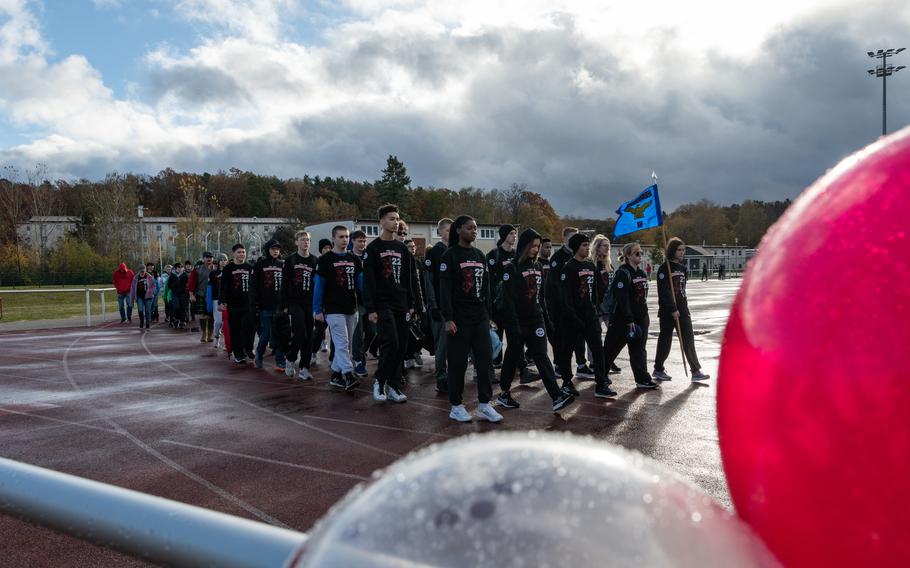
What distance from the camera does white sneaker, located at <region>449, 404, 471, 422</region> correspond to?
6609mm

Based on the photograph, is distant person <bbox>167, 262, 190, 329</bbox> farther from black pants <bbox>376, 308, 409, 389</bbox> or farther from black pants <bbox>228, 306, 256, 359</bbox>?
black pants <bbox>376, 308, 409, 389</bbox>

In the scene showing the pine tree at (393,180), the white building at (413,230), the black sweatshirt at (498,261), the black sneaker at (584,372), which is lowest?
the black sneaker at (584,372)

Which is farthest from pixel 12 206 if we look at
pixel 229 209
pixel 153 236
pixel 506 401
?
pixel 506 401

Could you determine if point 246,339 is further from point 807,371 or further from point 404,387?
point 807,371

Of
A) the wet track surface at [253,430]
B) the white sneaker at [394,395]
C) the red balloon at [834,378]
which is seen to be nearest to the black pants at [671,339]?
the wet track surface at [253,430]

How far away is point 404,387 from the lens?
8.87m

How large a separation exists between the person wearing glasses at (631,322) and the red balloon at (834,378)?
7.75 metres

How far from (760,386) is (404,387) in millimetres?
8081

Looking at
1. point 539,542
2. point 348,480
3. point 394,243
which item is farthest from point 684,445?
point 539,542

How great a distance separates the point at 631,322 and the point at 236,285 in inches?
272

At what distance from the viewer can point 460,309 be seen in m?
6.79

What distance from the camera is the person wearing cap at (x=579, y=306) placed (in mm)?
8000

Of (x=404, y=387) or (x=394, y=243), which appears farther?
(x=404, y=387)

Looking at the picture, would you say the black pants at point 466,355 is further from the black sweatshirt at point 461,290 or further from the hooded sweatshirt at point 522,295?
the hooded sweatshirt at point 522,295
